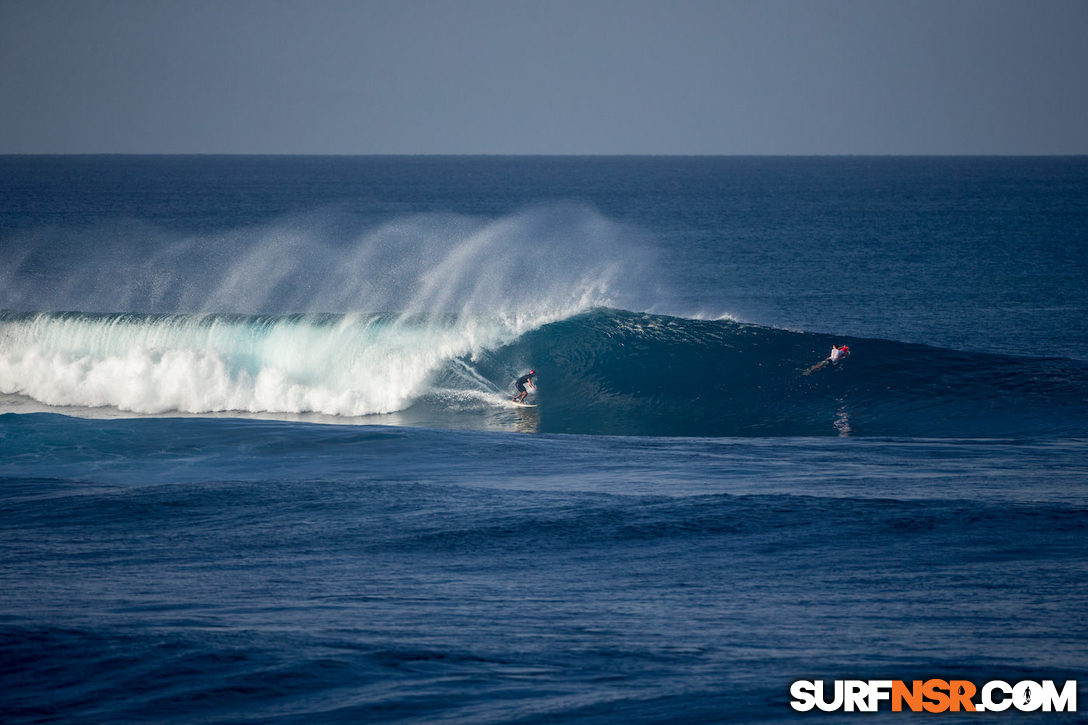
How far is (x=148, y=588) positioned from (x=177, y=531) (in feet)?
6.78

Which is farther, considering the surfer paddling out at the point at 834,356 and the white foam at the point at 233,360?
the surfer paddling out at the point at 834,356

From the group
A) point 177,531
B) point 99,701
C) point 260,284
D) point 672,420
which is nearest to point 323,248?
point 260,284

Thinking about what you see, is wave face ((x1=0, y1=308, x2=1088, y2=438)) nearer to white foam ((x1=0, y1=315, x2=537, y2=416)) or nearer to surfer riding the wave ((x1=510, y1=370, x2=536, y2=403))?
white foam ((x1=0, y1=315, x2=537, y2=416))

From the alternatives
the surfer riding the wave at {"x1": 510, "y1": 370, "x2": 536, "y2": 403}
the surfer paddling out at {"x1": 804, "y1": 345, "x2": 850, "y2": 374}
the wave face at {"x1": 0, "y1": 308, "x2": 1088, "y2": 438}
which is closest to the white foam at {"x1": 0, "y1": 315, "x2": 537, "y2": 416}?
the wave face at {"x1": 0, "y1": 308, "x2": 1088, "y2": 438}

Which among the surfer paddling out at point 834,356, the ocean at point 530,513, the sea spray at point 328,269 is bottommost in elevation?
the ocean at point 530,513

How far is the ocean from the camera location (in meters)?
8.25

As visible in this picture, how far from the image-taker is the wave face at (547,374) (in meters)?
21.0

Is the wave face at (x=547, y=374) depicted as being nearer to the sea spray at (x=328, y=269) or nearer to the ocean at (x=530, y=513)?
the ocean at (x=530, y=513)

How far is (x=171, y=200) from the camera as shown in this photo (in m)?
109

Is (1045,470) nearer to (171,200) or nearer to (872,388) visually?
(872,388)

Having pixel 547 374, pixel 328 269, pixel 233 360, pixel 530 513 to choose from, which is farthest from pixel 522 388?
pixel 328 269

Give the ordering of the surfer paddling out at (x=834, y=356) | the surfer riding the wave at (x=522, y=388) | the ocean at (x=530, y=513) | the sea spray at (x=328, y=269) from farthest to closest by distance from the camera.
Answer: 1. the sea spray at (x=328, y=269)
2. the surfer paddling out at (x=834, y=356)
3. the surfer riding the wave at (x=522, y=388)
4. the ocean at (x=530, y=513)

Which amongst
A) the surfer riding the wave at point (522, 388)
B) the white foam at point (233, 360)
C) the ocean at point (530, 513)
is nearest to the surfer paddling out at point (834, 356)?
the ocean at point (530, 513)

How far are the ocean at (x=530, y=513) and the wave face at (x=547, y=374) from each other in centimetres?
9
